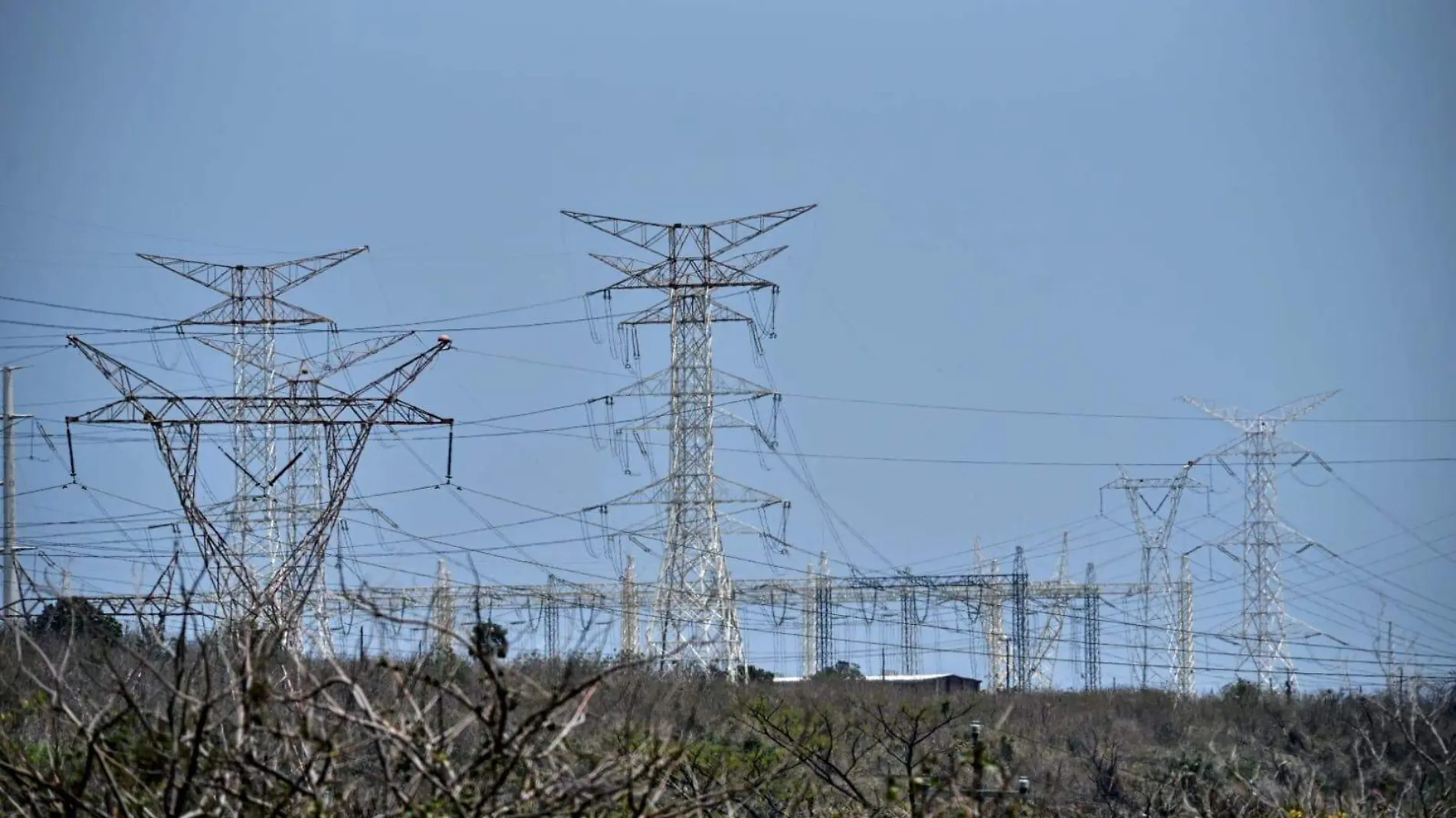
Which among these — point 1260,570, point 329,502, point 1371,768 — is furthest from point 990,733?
point 329,502

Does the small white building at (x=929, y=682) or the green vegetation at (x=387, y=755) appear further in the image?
the small white building at (x=929, y=682)

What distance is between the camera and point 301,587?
23344 millimetres

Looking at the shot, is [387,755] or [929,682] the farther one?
[929,682]

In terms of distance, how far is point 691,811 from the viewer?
21.9ft

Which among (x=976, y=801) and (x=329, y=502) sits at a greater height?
(x=329, y=502)

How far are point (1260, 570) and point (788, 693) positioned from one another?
52.2 ft

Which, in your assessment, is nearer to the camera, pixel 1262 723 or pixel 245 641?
pixel 245 641

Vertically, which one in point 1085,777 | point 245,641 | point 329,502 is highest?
point 329,502

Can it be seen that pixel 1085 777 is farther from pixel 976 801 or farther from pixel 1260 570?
pixel 976 801

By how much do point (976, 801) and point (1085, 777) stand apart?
90.7 feet

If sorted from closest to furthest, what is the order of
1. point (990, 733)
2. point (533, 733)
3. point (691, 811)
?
point (533, 733) < point (691, 811) < point (990, 733)

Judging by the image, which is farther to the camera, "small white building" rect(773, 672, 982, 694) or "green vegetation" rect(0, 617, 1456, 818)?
"small white building" rect(773, 672, 982, 694)

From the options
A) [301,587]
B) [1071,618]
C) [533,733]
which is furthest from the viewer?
[1071,618]

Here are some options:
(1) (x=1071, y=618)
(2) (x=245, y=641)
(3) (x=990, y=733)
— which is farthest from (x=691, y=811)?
(1) (x=1071, y=618)
